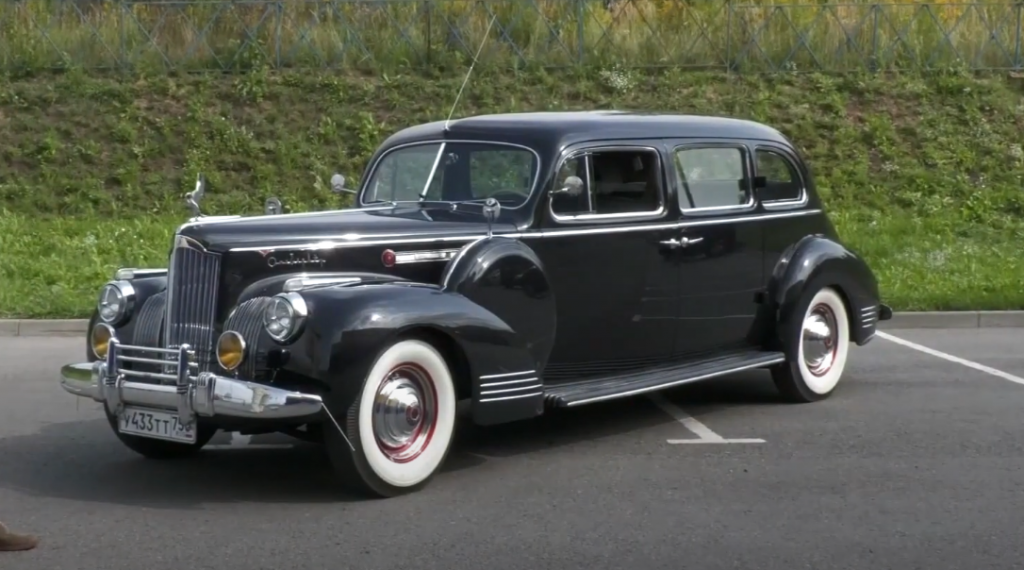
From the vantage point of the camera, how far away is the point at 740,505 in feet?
20.3

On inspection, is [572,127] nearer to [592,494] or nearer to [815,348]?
[592,494]

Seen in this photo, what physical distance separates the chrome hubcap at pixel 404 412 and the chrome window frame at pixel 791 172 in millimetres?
3139

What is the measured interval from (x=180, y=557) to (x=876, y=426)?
436 centimetres

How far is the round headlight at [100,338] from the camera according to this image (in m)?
6.78

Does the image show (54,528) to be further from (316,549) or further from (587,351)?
(587,351)

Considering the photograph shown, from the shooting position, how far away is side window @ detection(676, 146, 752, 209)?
8070 mm

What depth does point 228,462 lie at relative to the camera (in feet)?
23.3

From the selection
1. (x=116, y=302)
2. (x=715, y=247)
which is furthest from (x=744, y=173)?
(x=116, y=302)

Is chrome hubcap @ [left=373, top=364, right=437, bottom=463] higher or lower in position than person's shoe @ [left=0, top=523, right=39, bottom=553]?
higher

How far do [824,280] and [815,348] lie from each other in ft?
1.50

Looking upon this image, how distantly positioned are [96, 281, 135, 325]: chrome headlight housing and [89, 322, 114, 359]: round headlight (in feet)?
0.14

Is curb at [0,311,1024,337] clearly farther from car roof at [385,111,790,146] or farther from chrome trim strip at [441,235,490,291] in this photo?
chrome trim strip at [441,235,490,291]

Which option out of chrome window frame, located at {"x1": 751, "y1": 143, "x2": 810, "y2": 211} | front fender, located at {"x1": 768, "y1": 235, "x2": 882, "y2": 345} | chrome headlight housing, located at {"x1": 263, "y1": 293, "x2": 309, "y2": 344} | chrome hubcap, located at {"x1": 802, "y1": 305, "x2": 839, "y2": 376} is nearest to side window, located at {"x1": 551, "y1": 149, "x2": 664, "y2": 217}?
chrome window frame, located at {"x1": 751, "y1": 143, "x2": 810, "y2": 211}

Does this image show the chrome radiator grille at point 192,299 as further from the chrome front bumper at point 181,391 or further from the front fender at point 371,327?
the front fender at point 371,327
